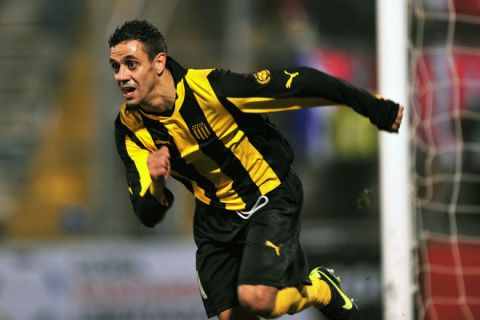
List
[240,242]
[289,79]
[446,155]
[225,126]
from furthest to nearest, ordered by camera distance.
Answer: [446,155] < [240,242] < [225,126] < [289,79]

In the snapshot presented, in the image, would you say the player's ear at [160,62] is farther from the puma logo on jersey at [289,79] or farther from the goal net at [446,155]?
the goal net at [446,155]

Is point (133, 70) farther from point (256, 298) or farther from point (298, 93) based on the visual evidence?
point (256, 298)

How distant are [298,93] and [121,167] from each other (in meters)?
5.30

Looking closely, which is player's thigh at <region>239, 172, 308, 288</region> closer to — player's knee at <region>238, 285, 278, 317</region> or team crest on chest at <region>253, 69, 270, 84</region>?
player's knee at <region>238, 285, 278, 317</region>

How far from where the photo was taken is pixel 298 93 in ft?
13.8

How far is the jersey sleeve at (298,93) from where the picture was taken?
421 centimetres

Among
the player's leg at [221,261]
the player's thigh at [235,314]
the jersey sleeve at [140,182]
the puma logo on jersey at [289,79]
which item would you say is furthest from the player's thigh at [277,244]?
the puma logo on jersey at [289,79]

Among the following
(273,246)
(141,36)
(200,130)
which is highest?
(141,36)

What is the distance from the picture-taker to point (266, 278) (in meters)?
4.23

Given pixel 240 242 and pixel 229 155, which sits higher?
pixel 229 155

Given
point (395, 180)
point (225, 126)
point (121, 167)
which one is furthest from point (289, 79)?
point (121, 167)

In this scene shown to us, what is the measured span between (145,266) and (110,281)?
0.35m

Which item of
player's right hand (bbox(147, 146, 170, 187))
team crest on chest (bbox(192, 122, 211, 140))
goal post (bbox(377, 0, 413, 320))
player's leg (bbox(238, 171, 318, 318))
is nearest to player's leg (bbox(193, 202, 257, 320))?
player's leg (bbox(238, 171, 318, 318))

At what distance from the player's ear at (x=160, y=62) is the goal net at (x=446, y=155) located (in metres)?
2.01
